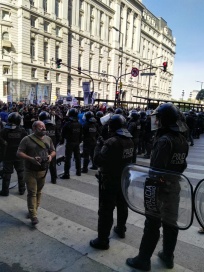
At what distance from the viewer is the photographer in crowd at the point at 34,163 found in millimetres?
4035

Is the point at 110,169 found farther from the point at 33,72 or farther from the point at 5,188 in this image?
the point at 33,72

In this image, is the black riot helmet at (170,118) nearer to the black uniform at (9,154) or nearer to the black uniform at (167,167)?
the black uniform at (167,167)

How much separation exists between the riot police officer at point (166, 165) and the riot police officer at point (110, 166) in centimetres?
50

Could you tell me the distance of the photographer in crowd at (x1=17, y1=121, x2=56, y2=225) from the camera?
13.2ft

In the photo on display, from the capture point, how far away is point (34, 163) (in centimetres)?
402

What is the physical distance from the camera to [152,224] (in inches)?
110

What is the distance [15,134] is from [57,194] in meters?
1.58

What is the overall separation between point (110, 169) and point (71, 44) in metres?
52.0

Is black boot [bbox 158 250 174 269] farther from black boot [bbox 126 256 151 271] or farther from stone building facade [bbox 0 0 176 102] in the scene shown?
stone building facade [bbox 0 0 176 102]

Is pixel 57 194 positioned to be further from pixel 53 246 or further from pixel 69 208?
pixel 53 246

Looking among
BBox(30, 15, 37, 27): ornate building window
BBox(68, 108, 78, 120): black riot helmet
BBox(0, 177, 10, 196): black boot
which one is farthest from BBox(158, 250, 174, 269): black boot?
BBox(30, 15, 37, 27): ornate building window

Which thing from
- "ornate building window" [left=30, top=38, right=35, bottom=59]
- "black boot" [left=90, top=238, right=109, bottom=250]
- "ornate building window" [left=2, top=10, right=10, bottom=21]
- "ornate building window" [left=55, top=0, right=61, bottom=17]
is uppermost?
"ornate building window" [left=55, top=0, right=61, bottom=17]

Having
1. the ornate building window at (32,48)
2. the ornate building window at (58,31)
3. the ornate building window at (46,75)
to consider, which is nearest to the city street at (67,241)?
the ornate building window at (32,48)

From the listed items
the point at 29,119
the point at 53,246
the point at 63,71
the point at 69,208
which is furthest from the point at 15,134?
the point at 63,71
